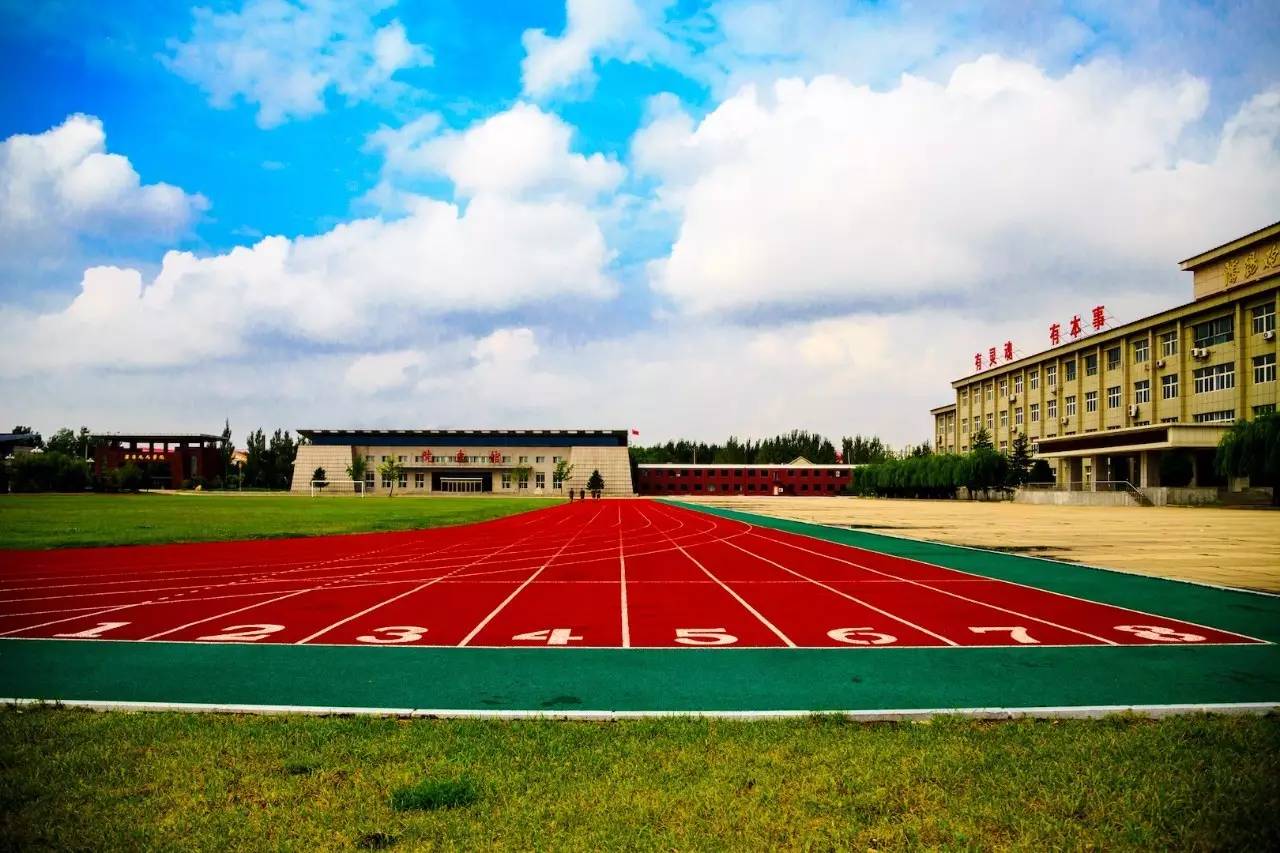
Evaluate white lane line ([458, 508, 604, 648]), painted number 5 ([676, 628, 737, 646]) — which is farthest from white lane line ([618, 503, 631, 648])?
white lane line ([458, 508, 604, 648])

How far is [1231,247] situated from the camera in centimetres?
5916

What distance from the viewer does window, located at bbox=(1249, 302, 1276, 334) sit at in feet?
175

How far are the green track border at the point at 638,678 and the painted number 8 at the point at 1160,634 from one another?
0.43 metres

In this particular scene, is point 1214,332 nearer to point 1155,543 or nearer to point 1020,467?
point 1020,467

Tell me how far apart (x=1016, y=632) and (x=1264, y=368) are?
58.4 m

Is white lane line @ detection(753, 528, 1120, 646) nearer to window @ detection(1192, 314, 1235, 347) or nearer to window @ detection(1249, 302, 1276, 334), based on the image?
window @ detection(1249, 302, 1276, 334)

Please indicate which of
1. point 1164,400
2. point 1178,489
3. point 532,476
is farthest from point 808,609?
point 532,476

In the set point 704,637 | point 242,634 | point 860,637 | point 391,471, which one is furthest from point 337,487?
point 860,637

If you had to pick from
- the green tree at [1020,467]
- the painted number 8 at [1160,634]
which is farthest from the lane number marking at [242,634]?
the green tree at [1020,467]

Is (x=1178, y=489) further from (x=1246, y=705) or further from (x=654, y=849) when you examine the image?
(x=654, y=849)

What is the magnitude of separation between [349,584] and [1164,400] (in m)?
69.0

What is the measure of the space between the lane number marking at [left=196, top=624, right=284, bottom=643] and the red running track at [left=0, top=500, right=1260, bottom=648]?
38 mm

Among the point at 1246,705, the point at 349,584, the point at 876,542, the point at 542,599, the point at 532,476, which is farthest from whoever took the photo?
the point at 532,476

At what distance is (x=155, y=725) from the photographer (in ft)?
18.4
